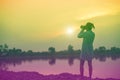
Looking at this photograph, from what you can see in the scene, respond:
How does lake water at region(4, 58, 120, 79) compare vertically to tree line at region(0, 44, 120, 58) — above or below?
below

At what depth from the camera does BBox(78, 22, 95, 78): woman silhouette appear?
4.73 meters

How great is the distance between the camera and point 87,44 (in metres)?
4.77

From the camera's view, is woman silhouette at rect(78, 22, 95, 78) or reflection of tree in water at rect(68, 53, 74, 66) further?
reflection of tree in water at rect(68, 53, 74, 66)

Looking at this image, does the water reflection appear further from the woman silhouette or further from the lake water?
the woman silhouette

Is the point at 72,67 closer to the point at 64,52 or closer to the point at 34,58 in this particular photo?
the point at 64,52

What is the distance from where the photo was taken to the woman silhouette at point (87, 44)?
473cm

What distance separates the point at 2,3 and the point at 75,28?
1.10 meters

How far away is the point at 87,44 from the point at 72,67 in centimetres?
37

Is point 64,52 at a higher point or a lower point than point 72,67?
higher

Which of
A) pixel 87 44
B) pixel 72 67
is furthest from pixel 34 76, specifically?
pixel 87 44

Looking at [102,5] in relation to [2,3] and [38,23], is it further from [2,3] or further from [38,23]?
[2,3]

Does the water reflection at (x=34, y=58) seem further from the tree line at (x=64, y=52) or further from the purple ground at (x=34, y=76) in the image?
the purple ground at (x=34, y=76)

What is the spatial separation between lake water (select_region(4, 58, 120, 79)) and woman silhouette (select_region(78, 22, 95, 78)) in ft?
0.27

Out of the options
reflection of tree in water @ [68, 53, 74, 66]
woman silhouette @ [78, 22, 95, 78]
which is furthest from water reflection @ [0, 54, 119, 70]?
woman silhouette @ [78, 22, 95, 78]
